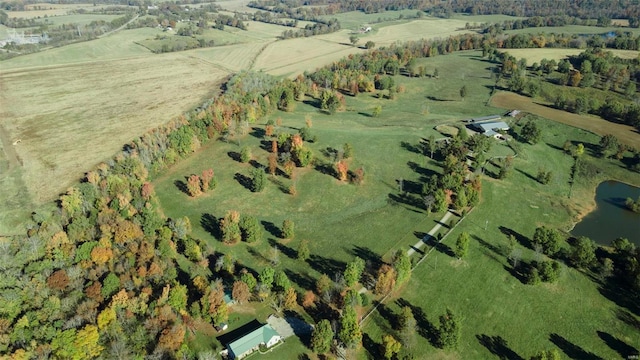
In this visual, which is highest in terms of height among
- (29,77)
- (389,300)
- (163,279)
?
(29,77)

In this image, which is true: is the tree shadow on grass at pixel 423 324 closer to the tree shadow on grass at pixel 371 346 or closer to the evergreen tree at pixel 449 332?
the evergreen tree at pixel 449 332

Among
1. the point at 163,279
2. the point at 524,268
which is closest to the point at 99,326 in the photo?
the point at 163,279

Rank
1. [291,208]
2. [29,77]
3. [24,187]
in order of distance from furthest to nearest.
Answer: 1. [29,77]
2. [24,187]
3. [291,208]

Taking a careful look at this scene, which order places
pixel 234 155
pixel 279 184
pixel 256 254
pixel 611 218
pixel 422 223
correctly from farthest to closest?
pixel 234 155 < pixel 279 184 < pixel 611 218 < pixel 422 223 < pixel 256 254

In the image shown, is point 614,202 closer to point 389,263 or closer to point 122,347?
point 389,263

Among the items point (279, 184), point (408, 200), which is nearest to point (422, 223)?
point (408, 200)

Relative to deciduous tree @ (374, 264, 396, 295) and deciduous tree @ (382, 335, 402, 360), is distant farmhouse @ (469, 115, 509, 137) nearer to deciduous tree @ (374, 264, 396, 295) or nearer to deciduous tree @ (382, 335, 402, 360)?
deciduous tree @ (374, 264, 396, 295)

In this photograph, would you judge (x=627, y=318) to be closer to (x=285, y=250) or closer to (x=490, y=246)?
(x=490, y=246)

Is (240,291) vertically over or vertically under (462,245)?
under
